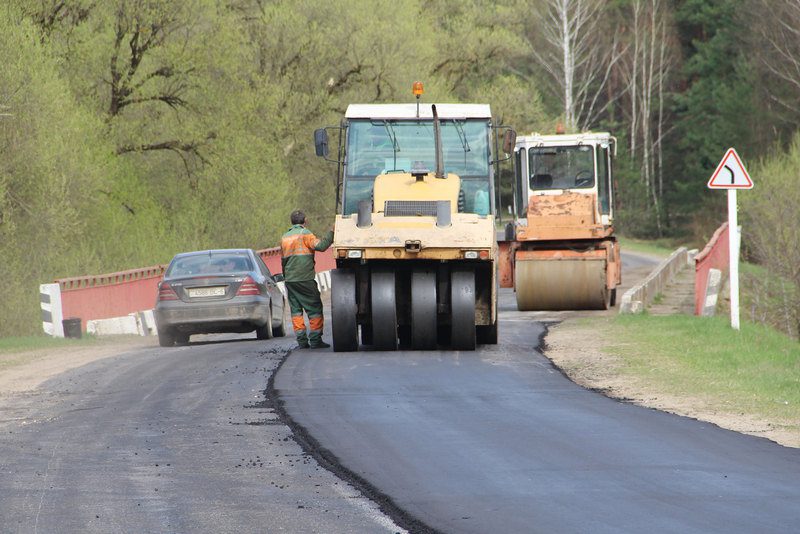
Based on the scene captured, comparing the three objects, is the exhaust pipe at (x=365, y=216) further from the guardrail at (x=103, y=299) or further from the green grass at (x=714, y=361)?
the guardrail at (x=103, y=299)

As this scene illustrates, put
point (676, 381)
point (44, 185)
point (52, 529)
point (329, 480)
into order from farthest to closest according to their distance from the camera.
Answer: point (44, 185), point (676, 381), point (329, 480), point (52, 529)

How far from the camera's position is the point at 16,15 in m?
34.3

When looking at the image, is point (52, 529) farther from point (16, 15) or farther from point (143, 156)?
point (143, 156)

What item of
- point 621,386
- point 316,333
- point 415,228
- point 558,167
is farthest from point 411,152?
point 558,167

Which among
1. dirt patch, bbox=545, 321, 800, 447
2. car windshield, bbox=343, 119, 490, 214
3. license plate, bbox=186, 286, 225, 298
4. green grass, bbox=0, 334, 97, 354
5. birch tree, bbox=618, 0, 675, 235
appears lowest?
green grass, bbox=0, 334, 97, 354

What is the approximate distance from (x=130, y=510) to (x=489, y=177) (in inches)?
439

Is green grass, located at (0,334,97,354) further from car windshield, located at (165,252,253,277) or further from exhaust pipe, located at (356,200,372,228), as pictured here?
exhaust pipe, located at (356,200,372,228)

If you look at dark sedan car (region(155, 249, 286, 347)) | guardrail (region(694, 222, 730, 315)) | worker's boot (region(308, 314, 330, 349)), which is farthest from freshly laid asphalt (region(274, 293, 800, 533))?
guardrail (region(694, 222, 730, 315))

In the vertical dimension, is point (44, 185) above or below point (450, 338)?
above

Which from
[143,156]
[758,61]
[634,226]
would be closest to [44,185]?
[143,156]

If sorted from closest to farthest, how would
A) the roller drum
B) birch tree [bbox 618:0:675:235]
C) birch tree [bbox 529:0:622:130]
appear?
the roller drum
birch tree [bbox 529:0:622:130]
birch tree [bbox 618:0:675:235]

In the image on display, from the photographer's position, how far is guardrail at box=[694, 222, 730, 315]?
24203 millimetres

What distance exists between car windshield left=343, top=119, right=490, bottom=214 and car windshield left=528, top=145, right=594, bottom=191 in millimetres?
8200

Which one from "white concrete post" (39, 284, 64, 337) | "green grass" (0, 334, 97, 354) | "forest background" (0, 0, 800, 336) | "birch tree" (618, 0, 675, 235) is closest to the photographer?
"green grass" (0, 334, 97, 354)
